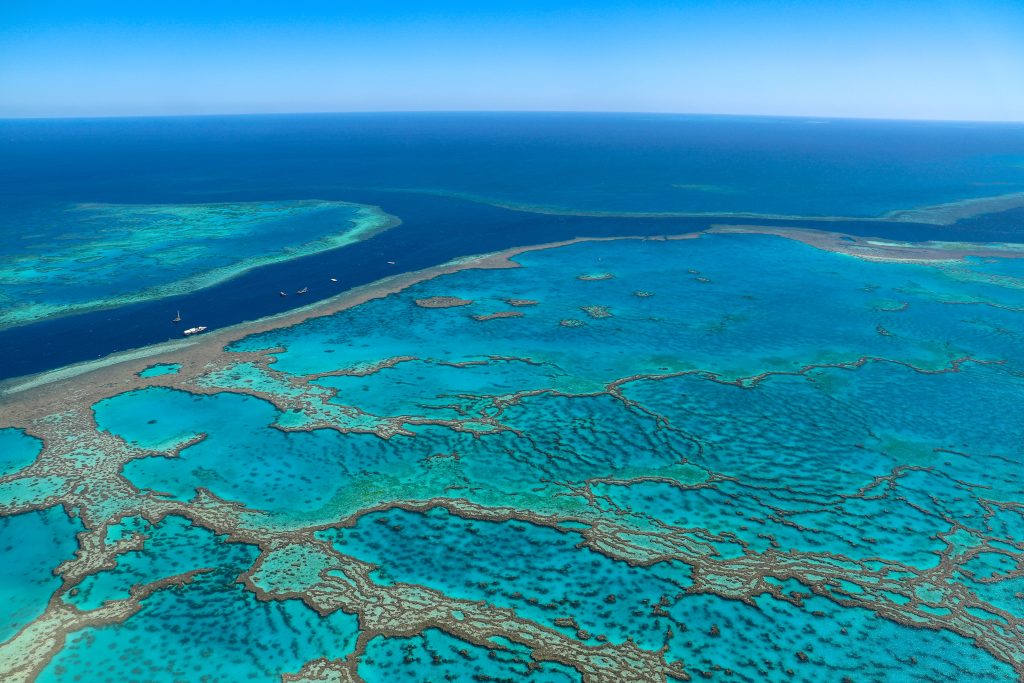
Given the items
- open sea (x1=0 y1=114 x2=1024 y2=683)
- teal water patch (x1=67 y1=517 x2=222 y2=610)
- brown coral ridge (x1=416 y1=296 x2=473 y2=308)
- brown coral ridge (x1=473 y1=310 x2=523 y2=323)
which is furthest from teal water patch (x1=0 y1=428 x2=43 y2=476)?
brown coral ridge (x1=473 y1=310 x2=523 y2=323)

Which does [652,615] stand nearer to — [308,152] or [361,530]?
[361,530]

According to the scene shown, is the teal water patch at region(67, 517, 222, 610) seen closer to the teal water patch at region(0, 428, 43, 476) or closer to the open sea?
the open sea

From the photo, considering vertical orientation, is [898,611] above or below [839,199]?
below

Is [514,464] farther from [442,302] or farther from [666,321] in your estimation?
[442,302]

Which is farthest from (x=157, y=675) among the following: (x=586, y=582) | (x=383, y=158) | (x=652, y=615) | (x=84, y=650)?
(x=383, y=158)

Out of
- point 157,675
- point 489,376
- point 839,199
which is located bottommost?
point 157,675

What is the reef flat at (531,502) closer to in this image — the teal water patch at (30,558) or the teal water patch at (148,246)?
the teal water patch at (30,558)

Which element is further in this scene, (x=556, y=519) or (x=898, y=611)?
(x=556, y=519)
